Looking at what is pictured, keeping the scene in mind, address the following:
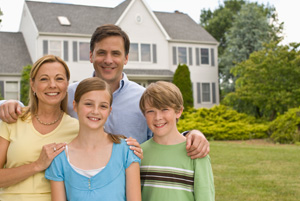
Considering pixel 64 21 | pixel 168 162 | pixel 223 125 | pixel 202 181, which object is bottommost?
pixel 223 125

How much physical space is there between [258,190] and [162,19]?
2092cm

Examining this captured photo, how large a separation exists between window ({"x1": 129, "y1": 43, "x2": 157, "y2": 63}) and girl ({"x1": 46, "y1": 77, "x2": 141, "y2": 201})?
20.3 metres

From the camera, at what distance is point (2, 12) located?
11.7 metres

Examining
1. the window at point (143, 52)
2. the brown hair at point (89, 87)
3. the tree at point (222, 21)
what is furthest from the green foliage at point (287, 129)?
the tree at point (222, 21)

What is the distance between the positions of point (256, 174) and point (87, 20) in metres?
17.8

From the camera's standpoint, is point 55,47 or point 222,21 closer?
point 55,47

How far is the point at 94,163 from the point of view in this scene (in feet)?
8.75

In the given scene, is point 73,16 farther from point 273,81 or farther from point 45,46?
point 273,81

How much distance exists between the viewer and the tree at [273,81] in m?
16.9

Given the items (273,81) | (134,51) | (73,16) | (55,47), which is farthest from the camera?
(73,16)

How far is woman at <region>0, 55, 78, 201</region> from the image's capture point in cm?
265

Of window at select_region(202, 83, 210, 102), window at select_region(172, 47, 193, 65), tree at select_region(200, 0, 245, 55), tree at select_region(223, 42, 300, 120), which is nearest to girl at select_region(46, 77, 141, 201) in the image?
tree at select_region(223, 42, 300, 120)

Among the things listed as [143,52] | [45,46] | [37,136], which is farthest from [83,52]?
[37,136]

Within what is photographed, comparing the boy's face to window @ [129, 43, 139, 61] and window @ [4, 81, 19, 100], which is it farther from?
window @ [129, 43, 139, 61]
